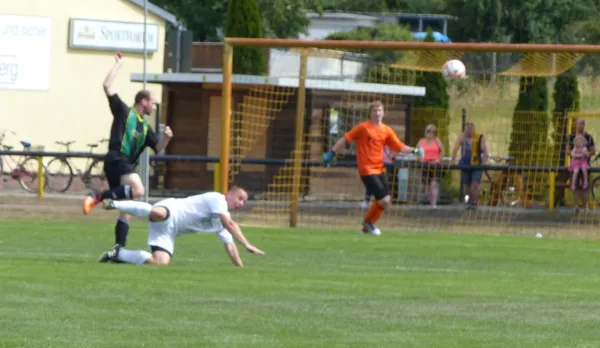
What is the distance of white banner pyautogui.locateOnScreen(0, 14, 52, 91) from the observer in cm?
4028

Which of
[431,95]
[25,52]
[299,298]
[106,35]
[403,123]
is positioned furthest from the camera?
[106,35]

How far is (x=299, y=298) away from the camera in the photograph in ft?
36.3

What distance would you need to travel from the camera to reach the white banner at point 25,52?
132 feet

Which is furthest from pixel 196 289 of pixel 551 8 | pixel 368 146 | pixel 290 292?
pixel 551 8

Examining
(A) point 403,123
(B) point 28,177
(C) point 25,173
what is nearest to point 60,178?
(B) point 28,177

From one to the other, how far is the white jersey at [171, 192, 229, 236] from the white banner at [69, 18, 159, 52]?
1088 inches

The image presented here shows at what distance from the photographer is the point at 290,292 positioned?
11484 millimetres

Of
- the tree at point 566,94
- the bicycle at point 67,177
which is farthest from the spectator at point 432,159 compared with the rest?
the bicycle at point 67,177

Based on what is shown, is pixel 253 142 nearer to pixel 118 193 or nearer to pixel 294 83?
pixel 294 83

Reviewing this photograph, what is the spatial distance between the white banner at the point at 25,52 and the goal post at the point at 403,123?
9.71 m

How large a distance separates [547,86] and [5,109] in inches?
612

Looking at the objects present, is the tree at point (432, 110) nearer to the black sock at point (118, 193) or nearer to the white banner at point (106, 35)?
the white banner at point (106, 35)

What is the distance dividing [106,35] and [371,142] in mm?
21727

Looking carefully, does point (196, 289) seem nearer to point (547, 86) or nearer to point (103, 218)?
point (103, 218)
